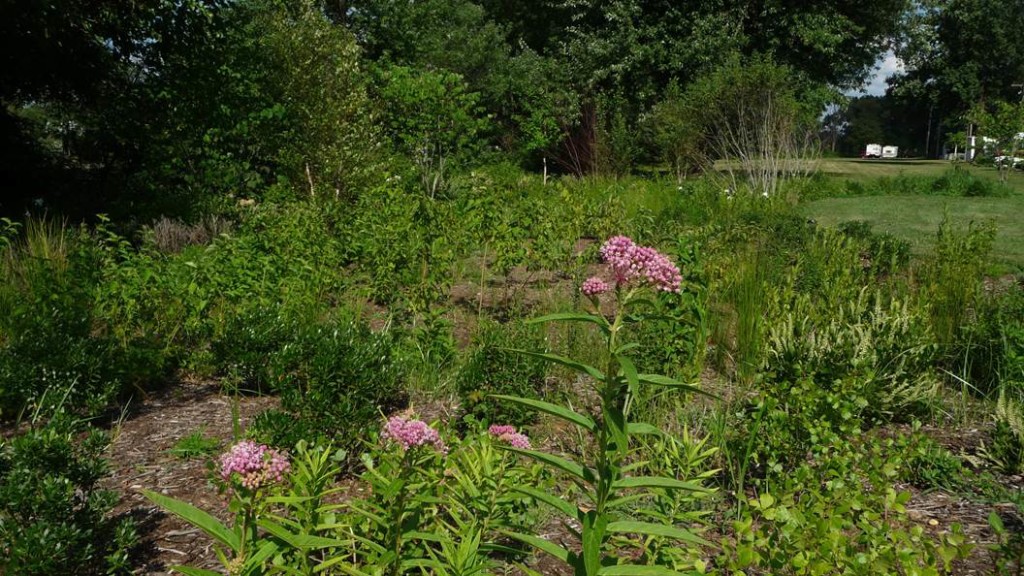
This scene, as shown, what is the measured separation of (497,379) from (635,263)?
1.90 meters

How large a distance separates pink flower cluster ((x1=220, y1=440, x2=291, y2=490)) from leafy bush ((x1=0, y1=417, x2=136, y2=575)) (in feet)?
2.43

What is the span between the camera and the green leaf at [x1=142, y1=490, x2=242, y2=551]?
Result: 160 centimetres

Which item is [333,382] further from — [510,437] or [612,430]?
[612,430]

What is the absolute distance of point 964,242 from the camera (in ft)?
17.7

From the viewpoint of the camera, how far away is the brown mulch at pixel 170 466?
2609mm

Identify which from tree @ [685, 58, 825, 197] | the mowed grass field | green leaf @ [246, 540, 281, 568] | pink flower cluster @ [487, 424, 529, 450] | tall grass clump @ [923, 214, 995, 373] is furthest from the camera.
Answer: tree @ [685, 58, 825, 197]

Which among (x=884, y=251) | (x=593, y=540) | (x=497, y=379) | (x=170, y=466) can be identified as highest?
(x=884, y=251)

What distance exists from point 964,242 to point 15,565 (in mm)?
5770

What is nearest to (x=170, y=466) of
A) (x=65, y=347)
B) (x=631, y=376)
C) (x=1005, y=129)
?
(x=65, y=347)

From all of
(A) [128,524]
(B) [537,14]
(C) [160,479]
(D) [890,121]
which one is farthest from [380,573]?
(D) [890,121]

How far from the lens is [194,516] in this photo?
1.64 meters

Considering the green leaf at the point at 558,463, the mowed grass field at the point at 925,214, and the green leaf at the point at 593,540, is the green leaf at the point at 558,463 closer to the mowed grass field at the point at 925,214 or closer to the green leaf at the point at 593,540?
the green leaf at the point at 593,540

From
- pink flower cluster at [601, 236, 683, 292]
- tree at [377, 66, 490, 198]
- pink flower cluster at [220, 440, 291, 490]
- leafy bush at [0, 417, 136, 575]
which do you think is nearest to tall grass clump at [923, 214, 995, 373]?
pink flower cluster at [601, 236, 683, 292]

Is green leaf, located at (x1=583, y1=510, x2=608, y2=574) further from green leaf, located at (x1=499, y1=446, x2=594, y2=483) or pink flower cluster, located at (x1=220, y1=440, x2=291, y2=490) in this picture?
pink flower cluster, located at (x1=220, y1=440, x2=291, y2=490)
